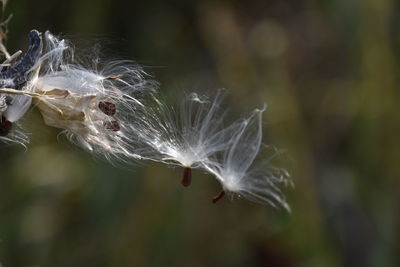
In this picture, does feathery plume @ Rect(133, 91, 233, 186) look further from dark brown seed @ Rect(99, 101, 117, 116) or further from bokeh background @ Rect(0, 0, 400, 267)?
bokeh background @ Rect(0, 0, 400, 267)

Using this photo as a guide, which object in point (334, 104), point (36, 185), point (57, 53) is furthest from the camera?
point (334, 104)

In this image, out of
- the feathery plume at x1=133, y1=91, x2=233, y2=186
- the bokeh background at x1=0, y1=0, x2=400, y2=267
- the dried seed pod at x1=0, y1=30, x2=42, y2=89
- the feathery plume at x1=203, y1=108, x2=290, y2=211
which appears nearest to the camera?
the dried seed pod at x1=0, y1=30, x2=42, y2=89

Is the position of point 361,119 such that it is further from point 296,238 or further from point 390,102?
point 296,238

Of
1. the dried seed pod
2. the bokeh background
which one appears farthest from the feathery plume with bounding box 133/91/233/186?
the bokeh background

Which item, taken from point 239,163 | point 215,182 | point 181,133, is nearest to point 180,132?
point 181,133

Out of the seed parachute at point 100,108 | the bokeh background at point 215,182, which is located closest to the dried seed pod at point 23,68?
the seed parachute at point 100,108

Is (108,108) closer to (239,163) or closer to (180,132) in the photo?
(180,132)

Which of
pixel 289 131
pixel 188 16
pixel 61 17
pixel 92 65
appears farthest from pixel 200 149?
pixel 188 16
